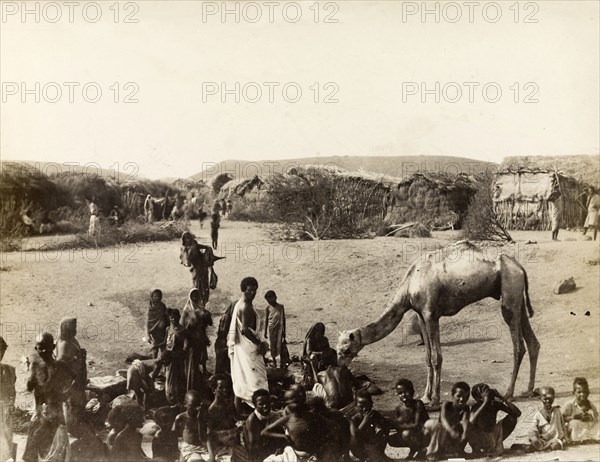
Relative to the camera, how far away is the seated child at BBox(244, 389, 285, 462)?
27.1 feet

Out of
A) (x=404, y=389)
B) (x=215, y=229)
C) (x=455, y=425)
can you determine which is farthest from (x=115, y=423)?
(x=455, y=425)

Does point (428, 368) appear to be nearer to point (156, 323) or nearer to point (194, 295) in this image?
point (194, 295)

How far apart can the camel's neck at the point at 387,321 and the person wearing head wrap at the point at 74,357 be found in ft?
9.88

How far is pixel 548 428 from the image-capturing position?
28.4ft

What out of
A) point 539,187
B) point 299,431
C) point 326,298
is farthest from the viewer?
point 539,187

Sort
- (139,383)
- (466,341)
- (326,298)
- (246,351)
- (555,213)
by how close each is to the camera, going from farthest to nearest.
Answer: (555,213)
(326,298)
(466,341)
(139,383)
(246,351)

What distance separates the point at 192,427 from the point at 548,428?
146 inches

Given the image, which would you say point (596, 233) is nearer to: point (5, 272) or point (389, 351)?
point (389, 351)

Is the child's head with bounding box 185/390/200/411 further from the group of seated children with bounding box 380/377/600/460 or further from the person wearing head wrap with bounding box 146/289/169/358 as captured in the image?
the group of seated children with bounding box 380/377/600/460

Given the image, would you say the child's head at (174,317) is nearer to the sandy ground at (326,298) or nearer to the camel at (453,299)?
the sandy ground at (326,298)

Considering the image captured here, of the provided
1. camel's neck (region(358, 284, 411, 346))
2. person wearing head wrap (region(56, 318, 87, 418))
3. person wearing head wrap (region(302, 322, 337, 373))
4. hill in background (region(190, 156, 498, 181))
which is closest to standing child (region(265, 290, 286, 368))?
person wearing head wrap (region(302, 322, 337, 373))

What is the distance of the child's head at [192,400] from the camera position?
8.40m

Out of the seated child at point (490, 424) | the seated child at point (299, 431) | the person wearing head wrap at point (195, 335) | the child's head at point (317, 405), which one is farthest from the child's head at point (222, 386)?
the seated child at point (490, 424)

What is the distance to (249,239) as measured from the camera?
941 cm
